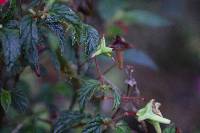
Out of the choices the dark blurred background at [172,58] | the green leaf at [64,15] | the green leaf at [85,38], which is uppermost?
the green leaf at [64,15]

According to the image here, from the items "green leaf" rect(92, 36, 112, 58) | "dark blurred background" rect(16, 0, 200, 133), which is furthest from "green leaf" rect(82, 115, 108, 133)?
"dark blurred background" rect(16, 0, 200, 133)

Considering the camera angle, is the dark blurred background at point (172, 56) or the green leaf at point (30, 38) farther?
the dark blurred background at point (172, 56)

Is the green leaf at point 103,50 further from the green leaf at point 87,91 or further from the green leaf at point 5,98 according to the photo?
the green leaf at point 5,98

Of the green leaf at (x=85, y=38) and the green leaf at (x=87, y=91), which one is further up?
the green leaf at (x=85, y=38)

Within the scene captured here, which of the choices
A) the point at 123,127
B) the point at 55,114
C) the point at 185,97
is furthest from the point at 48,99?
the point at 185,97

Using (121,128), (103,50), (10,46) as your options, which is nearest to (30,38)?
(10,46)

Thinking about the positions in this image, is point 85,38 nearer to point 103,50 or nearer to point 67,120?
point 103,50

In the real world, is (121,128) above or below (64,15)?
below

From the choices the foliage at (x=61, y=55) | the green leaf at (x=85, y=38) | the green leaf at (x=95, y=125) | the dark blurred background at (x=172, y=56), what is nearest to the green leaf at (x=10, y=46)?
the foliage at (x=61, y=55)
